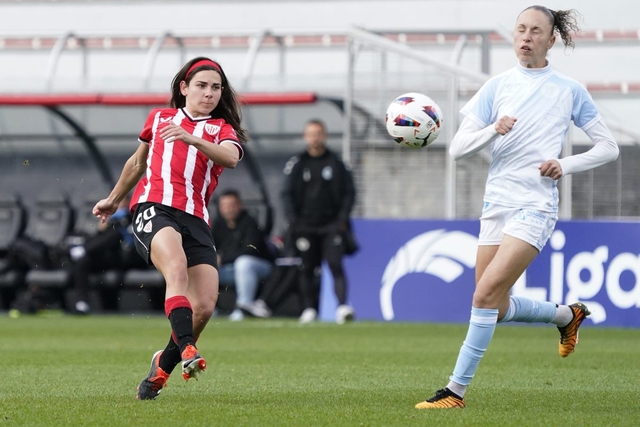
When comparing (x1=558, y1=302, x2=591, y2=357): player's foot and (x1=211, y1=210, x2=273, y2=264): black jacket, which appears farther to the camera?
(x1=211, y1=210, x2=273, y2=264): black jacket

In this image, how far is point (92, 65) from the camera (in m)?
18.8

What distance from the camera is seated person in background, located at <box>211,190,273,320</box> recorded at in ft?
50.4

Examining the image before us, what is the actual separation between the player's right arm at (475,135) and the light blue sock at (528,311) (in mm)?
884

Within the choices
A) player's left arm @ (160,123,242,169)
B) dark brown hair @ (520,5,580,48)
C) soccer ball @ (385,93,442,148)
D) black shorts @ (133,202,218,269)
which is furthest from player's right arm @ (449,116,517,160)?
black shorts @ (133,202,218,269)

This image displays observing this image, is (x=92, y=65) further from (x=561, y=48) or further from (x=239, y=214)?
(x=561, y=48)

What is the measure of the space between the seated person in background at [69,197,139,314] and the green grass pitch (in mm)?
2434

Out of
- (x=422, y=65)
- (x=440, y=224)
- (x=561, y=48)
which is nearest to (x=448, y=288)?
(x=440, y=224)

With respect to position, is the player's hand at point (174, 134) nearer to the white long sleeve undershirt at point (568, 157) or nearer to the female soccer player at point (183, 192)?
the female soccer player at point (183, 192)

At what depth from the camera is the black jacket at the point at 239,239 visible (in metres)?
15.4

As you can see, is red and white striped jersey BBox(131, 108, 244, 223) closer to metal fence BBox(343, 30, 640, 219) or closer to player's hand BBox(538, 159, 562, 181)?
player's hand BBox(538, 159, 562, 181)

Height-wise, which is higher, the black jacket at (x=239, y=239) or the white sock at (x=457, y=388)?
the white sock at (x=457, y=388)

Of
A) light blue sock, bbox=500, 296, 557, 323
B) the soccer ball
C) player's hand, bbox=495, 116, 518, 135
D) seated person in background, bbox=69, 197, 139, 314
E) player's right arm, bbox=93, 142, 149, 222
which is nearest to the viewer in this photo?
player's hand, bbox=495, 116, 518, 135

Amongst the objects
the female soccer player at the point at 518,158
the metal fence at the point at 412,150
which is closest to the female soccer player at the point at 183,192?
the female soccer player at the point at 518,158

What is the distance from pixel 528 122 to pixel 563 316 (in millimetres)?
1280
